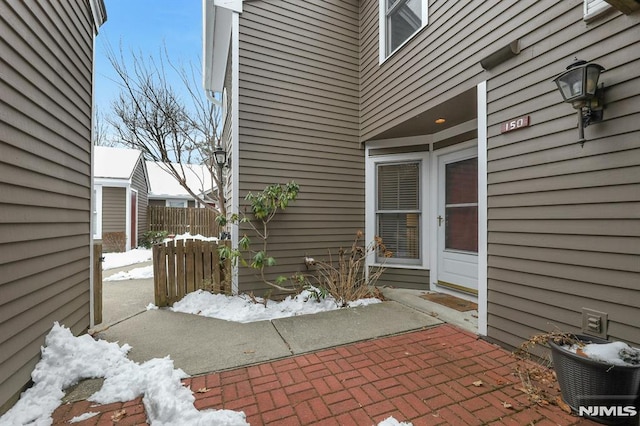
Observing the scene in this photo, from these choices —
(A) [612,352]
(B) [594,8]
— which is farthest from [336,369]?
(B) [594,8]

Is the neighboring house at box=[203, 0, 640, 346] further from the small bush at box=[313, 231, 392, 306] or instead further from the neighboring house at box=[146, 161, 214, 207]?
the neighboring house at box=[146, 161, 214, 207]

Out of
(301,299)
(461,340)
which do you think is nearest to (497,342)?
(461,340)

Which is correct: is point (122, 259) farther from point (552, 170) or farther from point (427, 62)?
point (552, 170)

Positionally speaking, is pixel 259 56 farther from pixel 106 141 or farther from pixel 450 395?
pixel 106 141

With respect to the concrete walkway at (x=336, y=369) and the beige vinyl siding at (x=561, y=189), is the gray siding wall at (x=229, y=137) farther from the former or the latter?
the beige vinyl siding at (x=561, y=189)

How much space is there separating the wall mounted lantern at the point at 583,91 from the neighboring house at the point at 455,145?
0.08 m

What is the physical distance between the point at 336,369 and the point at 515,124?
266 centimetres

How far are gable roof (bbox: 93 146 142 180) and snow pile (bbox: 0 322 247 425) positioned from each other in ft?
29.6

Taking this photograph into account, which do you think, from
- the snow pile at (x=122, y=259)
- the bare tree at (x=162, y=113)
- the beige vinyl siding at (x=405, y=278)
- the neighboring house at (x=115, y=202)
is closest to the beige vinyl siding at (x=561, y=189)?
the beige vinyl siding at (x=405, y=278)

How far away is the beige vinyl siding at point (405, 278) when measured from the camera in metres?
4.48

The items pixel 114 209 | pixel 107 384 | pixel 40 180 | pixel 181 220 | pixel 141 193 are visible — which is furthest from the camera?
pixel 181 220

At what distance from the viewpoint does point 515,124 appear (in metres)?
2.51

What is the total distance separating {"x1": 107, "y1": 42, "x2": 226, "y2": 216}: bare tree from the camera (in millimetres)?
8656

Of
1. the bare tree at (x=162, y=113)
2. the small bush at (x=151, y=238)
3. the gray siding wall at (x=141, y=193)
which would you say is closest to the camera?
the bare tree at (x=162, y=113)
